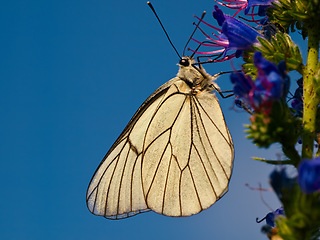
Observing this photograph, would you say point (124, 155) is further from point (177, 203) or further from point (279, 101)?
point (279, 101)

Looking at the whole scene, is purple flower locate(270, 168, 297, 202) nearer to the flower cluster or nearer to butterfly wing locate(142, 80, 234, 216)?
the flower cluster

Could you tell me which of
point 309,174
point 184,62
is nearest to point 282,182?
point 309,174

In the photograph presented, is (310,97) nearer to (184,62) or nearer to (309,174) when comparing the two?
(309,174)

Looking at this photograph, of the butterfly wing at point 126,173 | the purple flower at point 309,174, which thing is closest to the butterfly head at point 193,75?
Result: the butterfly wing at point 126,173

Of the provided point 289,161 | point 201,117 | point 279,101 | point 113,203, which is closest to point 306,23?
point 279,101

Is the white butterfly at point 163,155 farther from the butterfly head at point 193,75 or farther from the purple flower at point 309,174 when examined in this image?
the purple flower at point 309,174
